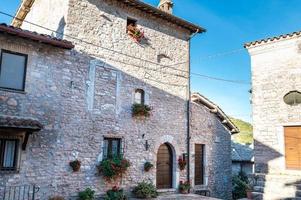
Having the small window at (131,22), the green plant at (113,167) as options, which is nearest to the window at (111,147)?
the green plant at (113,167)

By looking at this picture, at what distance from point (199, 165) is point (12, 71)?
930 cm

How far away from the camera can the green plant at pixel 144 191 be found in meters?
10.9

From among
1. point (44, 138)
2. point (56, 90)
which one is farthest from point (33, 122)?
point (56, 90)

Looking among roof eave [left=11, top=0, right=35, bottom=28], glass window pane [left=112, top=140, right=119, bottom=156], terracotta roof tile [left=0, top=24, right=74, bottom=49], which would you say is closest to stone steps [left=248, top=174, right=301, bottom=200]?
glass window pane [left=112, top=140, right=119, bottom=156]

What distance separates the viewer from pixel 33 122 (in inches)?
325

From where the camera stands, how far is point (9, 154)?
850 cm

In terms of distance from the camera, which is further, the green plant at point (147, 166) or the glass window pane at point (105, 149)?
the green plant at point (147, 166)

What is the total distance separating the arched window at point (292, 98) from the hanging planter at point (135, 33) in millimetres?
6394

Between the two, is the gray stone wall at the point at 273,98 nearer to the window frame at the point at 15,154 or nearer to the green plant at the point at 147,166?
the green plant at the point at 147,166

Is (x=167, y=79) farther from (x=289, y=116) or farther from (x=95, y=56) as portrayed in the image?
(x=289, y=116)

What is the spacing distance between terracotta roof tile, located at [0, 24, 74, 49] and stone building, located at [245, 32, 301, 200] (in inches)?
309

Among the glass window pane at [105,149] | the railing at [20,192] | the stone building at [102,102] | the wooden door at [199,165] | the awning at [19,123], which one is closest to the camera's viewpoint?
the awning at [19,123]

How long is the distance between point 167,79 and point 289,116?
206 inches

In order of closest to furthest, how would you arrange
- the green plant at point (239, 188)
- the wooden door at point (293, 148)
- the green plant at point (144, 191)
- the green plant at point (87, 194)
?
the green plant at point (87, 194), the green plant at point (144, 191), the wooden door at point (293, 148), the green plant at point (239, 188)
